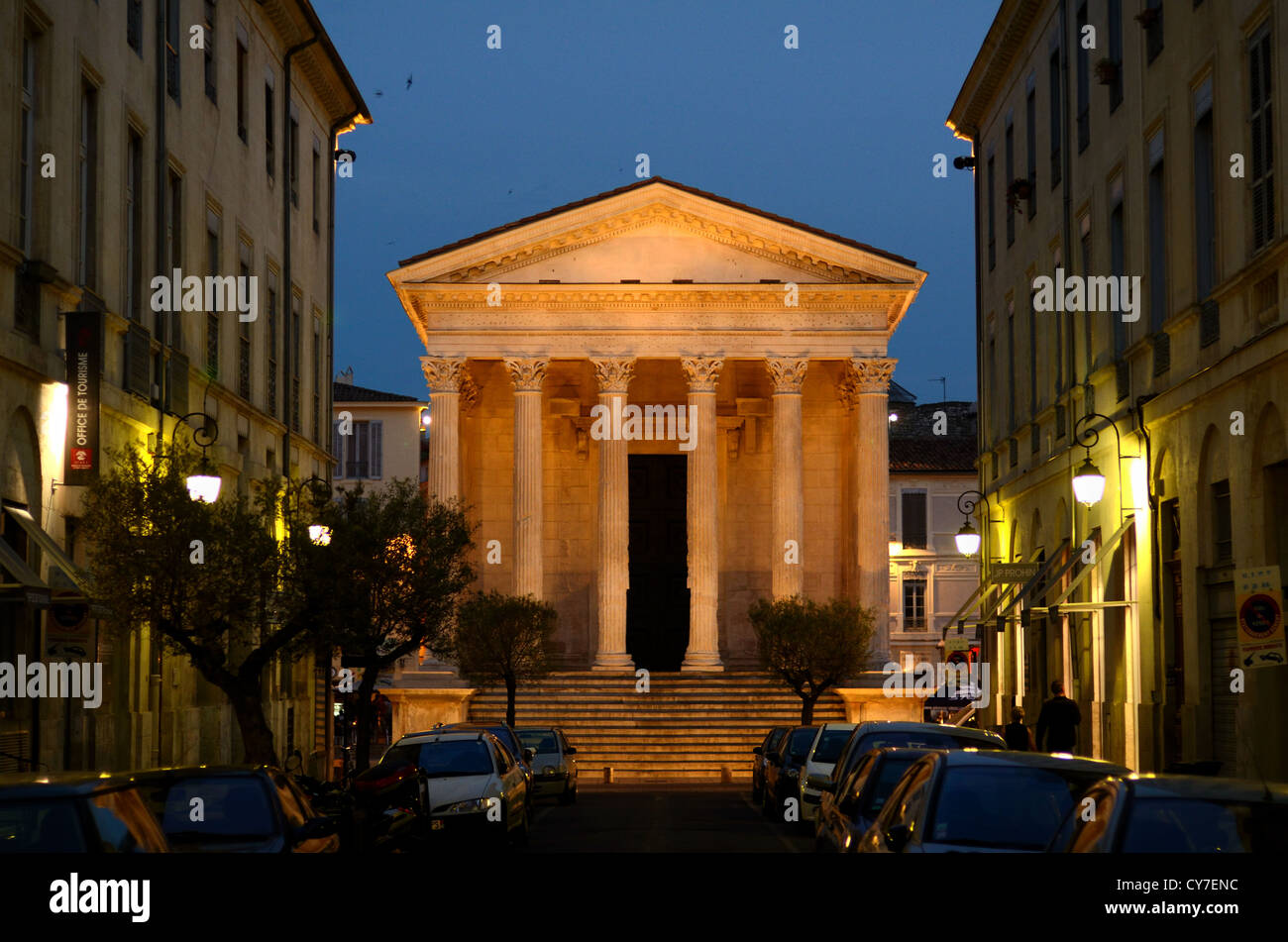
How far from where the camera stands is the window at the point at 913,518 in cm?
7438

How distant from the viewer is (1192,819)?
766 cm

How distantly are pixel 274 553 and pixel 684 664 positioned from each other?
3052 cm

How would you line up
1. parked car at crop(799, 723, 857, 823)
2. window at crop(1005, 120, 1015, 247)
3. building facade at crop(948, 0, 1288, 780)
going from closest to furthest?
building facade at crop(948, 0, 1288, 780) → parked car at crop(799, 723, 857, 823) → window at crop(1005, 120, 1015, 247)

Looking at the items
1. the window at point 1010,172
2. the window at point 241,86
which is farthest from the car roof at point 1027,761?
the window at point 1010,172

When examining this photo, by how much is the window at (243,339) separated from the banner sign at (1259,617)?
21.7 m

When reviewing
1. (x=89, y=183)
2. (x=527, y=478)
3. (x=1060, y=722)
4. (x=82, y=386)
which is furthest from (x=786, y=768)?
(x=527, y=478)

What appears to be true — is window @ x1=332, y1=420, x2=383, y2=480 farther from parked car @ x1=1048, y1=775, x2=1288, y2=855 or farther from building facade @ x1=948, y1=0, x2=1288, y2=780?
parked car @ x1=1048, y1=775, x2=1288, y2=855

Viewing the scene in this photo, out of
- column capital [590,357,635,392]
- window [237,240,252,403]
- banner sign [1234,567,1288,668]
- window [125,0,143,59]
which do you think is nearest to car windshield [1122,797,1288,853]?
banner sign [1234,567,1288,668]

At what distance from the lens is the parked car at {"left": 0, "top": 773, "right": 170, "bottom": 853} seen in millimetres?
8234

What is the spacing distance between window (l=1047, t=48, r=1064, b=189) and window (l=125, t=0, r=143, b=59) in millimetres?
16409

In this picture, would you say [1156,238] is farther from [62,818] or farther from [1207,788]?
[62,818]

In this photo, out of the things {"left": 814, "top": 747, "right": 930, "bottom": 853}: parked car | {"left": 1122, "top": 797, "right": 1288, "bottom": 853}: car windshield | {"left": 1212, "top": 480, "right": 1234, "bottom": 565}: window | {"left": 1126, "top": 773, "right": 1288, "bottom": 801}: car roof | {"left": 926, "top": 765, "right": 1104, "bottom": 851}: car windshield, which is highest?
{"left": 1212, "top": 480, "right": 1234, "bottom": 565}: window

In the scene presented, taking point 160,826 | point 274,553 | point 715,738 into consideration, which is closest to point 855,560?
point 715,738
